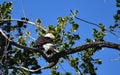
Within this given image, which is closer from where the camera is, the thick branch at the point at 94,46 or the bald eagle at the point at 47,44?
the thick branch at the point at 94,46

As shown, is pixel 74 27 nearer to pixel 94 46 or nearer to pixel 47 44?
pixel 47 44

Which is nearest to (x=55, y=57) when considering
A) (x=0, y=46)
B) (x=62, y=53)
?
(x=62, y=53)

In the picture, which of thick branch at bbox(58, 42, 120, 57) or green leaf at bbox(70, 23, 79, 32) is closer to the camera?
thick branch at bbox(58, 42, 120, 57)

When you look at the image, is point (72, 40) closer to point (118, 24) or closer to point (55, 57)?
point (118, 24)

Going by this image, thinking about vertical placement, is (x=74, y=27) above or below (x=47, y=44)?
above

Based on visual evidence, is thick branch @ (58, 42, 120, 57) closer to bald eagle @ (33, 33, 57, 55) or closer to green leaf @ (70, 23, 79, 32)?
bald eagle @ (33, 33, 57, 55)

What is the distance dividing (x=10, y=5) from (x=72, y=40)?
7.29 ft

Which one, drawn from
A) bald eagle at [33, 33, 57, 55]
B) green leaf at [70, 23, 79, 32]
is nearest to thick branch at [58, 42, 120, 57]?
bald eagle at [33, 33, 57, 55]

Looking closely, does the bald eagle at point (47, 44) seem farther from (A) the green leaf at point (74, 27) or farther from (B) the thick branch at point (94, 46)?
(A) the green leaf at point (74, 27)

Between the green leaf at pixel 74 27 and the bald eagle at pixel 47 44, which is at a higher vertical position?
the green leaf at pixel 74 27

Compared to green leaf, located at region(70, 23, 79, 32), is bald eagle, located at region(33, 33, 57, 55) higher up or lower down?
lower down

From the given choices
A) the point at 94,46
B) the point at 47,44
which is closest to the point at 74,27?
the point at 47,44

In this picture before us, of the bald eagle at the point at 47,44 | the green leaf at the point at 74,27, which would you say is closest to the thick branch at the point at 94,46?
the bald eagle at the point at 47,44

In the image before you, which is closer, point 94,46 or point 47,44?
point 94,46
